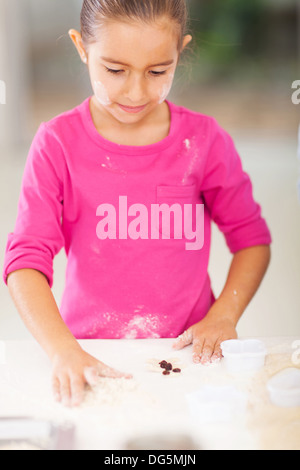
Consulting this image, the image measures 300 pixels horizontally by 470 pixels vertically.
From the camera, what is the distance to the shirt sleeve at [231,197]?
2.64 ft

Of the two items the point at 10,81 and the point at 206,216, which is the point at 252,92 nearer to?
the point at 10,81

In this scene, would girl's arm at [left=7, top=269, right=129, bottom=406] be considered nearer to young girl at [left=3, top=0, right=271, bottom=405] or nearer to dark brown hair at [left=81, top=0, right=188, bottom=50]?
young girl at [left=3, top=0, right=271, bottom=405]

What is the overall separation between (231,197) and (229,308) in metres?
0.16

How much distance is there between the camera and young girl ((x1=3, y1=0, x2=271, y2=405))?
0.67m

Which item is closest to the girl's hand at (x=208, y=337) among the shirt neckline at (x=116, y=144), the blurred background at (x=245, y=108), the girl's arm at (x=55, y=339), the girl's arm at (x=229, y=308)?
the girl's arm at (x=229, y=308)

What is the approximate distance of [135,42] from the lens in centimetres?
64

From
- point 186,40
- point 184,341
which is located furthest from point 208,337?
point 186,40

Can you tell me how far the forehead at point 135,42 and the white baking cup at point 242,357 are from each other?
34 cm

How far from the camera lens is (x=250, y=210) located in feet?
2.74

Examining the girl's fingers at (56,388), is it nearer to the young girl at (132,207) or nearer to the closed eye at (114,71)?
the young girl at (132,207)

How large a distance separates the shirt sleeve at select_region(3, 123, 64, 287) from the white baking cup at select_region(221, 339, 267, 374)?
236 mm

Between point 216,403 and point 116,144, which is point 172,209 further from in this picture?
point 216,403

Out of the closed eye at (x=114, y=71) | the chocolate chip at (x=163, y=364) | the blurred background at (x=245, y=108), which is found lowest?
the chocolate chip at (x=163, y=364)

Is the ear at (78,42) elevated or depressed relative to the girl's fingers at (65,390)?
elevated
